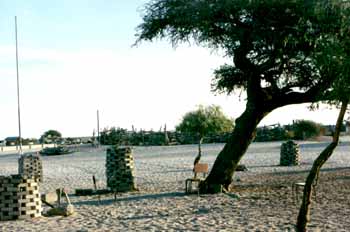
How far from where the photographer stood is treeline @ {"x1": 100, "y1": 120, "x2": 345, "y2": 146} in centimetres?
5575

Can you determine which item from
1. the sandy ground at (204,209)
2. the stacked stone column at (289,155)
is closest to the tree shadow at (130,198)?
the sandy ground at (204,209)

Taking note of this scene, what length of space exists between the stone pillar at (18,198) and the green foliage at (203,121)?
11616 millimetres

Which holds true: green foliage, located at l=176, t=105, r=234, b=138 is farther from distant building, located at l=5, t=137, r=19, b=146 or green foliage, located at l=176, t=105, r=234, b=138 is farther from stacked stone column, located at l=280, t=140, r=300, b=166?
distant building, located at l=5, t=137, r=19, b=146

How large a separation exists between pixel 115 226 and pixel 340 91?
508cm

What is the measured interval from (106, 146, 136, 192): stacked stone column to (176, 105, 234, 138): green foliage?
20.8 feet

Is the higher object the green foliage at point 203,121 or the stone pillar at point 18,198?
the green foliage at point 203,121

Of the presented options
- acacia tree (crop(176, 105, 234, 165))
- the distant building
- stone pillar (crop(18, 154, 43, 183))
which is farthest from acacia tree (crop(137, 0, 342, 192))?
the distant building

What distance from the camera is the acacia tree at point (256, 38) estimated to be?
14930mm

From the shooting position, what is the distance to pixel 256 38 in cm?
1540

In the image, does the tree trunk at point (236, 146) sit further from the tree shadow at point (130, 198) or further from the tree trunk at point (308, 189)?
the tree trunk at point (308, 189)

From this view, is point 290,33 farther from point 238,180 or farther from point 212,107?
point 212,107

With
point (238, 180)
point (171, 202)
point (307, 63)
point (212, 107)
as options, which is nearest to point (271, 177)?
point (238, 180)

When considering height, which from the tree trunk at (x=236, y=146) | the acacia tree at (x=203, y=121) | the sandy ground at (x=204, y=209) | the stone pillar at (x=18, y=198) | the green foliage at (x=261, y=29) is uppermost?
the green foliage at (x=261, y=29)

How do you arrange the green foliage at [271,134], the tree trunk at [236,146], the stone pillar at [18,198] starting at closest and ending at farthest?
1. the stone pillar at [18,198]
2. the tree trunk at [236,146]
3. the green foliage at [271,134]
